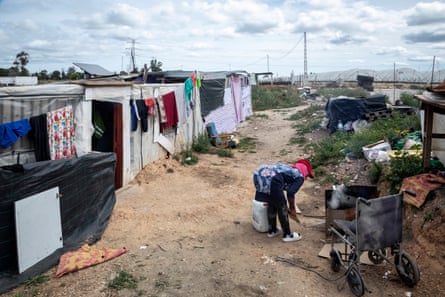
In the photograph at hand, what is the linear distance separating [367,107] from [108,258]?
468 inches

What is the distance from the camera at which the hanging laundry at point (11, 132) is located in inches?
208

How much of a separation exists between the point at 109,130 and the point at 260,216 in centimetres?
436

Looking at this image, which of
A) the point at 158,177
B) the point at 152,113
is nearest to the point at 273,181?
the point at 158,177

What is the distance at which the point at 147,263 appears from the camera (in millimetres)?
5289

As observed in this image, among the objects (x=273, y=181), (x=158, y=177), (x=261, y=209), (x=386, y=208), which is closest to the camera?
(x=386, y=208)

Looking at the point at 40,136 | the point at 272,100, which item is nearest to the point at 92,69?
the point at 40,136

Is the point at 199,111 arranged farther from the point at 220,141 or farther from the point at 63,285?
the point at 63,285

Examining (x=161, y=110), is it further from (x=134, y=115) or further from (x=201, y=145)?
(x=201, y=145)

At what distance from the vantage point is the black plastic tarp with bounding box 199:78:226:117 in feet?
47.7

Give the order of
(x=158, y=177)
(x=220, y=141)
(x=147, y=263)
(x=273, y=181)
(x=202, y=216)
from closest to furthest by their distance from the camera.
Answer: (x=147, y=263) < (x=273, y=181) < (x=202, y=216) < (x=158, y=177) < (x=220, y=141)

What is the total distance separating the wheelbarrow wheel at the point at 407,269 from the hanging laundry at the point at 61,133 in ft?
17.3

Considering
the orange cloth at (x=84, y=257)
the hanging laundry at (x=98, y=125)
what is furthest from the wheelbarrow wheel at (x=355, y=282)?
the hanging laundry at (x=98, y=125)

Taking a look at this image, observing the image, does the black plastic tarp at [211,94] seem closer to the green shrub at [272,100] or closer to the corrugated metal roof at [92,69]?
the corrugated metal roof at [92,69]

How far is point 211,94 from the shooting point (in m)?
15.4
